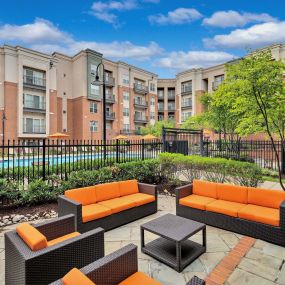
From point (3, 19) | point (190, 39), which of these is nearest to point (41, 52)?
point (3, 19)

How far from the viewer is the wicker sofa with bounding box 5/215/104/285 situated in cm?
253

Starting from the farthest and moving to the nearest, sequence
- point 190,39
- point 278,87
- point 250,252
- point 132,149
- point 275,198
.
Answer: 1. point 190,39
2. point 132,149
3. point 278,87
4. point 275,198
5. point 250,252

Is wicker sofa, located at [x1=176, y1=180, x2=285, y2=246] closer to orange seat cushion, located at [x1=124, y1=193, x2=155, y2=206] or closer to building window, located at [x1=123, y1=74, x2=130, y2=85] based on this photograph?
orange seat cushion, located at [x1=124, y1=193, x2=155, y2=206]

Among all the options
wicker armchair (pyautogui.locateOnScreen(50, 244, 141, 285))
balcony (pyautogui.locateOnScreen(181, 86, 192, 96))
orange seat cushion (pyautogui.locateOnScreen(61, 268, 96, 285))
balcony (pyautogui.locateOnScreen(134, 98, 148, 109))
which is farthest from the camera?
balcony (pyautogui.locateOnScreen(181, 86, 192, 96))

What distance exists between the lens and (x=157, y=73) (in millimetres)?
44812

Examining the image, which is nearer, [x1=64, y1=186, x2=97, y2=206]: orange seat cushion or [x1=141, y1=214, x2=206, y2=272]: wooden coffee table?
[x1=141, y1=214, x2=206, y2=272]: wooden coffee table

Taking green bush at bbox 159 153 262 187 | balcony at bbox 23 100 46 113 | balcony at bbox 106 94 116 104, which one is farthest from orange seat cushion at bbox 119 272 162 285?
balcony at bbox 106 94 116 104

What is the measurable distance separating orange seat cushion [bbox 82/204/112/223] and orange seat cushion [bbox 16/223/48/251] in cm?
171

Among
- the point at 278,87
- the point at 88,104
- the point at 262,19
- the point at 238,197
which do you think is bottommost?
the point at 238,197

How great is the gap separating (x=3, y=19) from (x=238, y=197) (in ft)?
60.6

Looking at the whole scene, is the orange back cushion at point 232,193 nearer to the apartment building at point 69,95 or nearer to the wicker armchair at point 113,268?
the wicker armchair at point 113,268

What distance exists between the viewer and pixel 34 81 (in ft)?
91.5

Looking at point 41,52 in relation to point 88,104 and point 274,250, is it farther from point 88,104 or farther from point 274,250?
point 274,250

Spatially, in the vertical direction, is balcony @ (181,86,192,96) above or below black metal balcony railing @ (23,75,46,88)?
above
